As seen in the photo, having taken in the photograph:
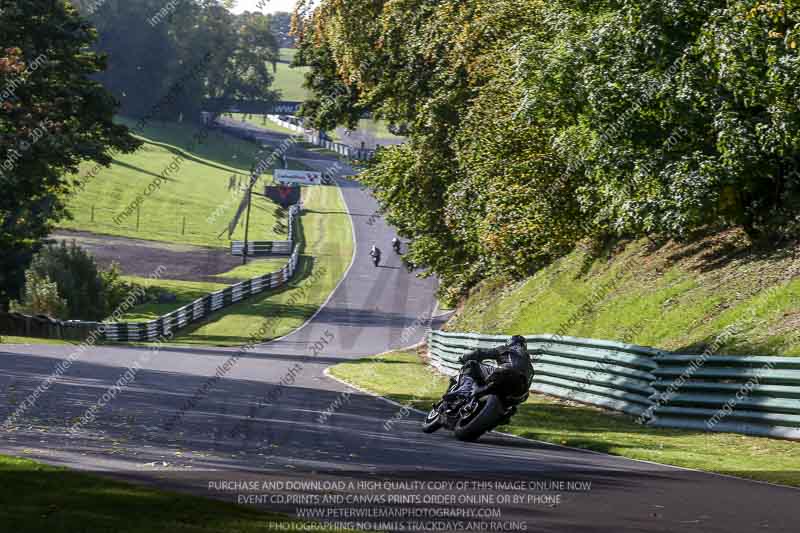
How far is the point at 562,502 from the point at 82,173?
339 ft

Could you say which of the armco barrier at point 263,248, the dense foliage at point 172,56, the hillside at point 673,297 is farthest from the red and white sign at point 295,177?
the hillside at point 673,297

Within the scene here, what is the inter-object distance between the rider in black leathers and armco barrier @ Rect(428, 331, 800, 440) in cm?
372

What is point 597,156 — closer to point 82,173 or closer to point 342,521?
point 342,521

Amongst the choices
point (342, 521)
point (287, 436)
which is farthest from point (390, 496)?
point (287, 436)

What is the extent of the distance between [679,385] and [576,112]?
8886mm

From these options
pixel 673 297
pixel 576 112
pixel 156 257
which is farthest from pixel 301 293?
pixel 673 297

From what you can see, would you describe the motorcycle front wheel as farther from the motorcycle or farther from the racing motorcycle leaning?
the racing motorcycle leaning

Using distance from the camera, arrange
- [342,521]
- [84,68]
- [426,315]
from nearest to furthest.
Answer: [342,521] < [84,68] < [426,315]

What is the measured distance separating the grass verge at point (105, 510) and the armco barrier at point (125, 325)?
1339 inches

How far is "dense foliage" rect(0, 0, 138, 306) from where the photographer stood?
29578 millimetres

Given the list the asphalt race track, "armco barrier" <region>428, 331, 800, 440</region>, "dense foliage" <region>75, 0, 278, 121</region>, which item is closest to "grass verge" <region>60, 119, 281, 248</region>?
"dense foliage" <region>75, 0, 278, 121</region>

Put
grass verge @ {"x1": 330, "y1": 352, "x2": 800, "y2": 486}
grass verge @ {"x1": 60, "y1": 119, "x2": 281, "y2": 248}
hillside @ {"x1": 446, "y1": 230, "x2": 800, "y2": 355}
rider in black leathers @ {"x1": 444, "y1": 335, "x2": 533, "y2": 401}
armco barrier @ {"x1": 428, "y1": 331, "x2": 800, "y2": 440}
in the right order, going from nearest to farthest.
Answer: grass verge @ {"x1": 330, "y1": 352, "x2": 800, "y2": 486} → rider in black leathers @ {"x1": 444, "y1": 335, "x2": 533, "y2": 401} → armco barrier @ {"x1": 428, "y1": 331, "x2": 800, "y2": 440} → hillside @ {"x1": 446, "y1": 230, "x2": 800, "y2": 355} → grass verge @ {"x1": 60, "y1": 119, "x2": 281, "y2": 248}

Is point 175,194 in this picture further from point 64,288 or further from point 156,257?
point 64,288

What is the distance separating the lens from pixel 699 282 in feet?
75.3
